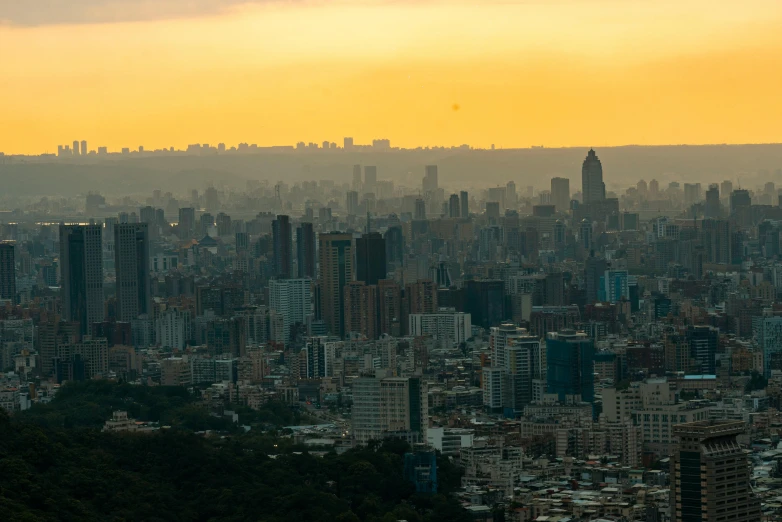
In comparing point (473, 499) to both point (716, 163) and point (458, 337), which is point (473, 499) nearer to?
point (458, 337)

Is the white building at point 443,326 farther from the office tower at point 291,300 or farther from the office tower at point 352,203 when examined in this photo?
the office tower at point 352,203

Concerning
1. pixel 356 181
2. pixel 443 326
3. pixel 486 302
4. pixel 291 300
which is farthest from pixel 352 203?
pixel 443 326

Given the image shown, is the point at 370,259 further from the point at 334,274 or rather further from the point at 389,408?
the point at 389,408

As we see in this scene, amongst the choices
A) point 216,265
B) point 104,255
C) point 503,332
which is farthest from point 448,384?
point 216,265

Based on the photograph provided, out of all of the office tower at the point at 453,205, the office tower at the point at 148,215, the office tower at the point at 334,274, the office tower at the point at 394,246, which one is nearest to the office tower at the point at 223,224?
the office tower at the point at 148,215

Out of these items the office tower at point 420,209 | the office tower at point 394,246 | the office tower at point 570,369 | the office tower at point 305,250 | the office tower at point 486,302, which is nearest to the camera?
the office tower at point 570,369
